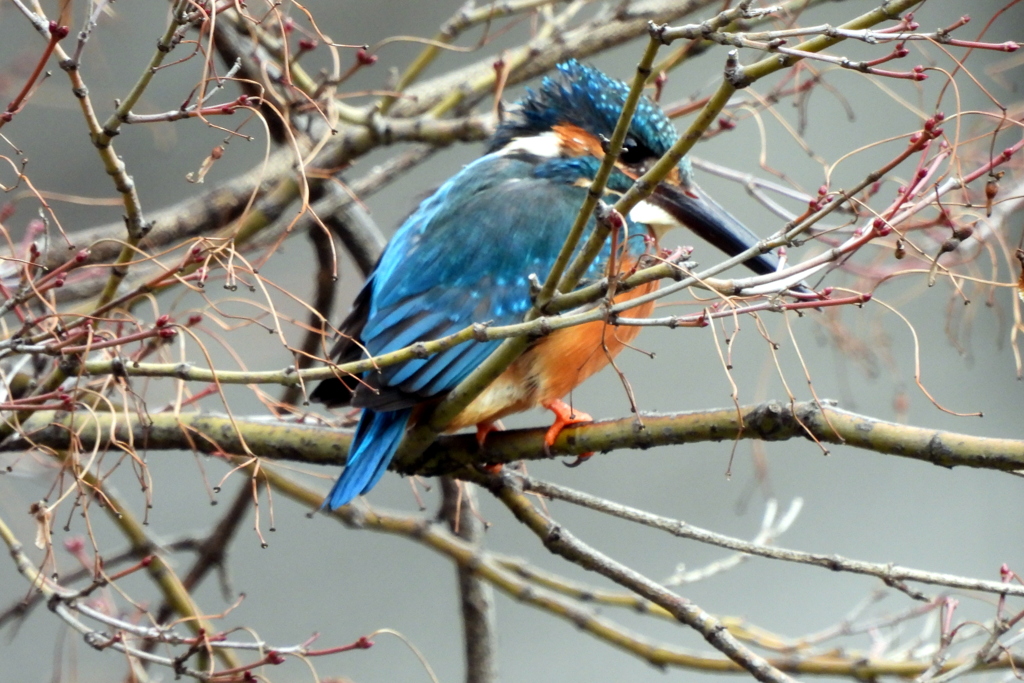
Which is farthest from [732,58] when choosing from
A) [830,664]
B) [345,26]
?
[345,26]

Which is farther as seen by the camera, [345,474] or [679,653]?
[679,653]

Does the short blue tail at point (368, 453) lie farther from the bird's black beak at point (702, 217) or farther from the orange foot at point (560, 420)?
the bird's black beak at point (702, 217)

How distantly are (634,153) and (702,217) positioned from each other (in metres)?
0.15

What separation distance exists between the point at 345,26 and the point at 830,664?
6.76 feet

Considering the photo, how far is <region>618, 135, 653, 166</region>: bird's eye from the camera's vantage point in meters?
1.67

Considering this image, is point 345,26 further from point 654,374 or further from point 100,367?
point 100,367

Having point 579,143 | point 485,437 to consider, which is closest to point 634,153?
point 579,143

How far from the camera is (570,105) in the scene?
1.81m

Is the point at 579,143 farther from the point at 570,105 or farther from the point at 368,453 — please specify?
the point at 368,453

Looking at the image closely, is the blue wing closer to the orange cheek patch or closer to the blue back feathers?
the blue back feathers

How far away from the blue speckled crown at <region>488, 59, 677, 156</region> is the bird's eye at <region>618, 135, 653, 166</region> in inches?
2.9

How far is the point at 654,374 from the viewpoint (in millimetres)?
2979

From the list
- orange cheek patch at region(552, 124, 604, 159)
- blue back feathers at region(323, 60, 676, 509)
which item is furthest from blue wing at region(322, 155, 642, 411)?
orange cheek patch at region(552, 124, 604, 159)

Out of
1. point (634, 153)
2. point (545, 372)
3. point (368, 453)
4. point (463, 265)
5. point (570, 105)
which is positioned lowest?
point (368, 453)
